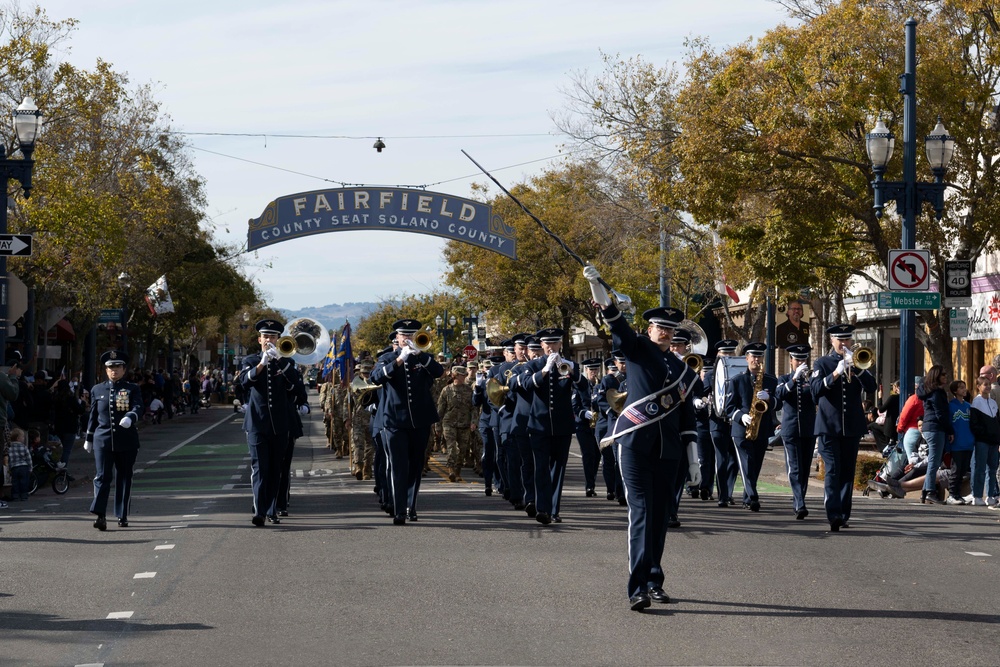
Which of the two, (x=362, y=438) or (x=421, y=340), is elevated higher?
(x=421, y=340)

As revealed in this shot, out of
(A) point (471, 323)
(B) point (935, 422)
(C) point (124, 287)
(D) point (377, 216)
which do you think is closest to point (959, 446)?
(B) point (935, 422)

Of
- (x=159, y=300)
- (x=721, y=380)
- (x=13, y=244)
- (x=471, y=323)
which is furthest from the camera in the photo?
(x=471, y=323)

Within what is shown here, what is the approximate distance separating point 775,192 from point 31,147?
491 inches

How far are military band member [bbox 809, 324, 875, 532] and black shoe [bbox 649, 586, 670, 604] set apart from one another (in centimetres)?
472

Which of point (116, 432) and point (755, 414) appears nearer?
point (116, 432)

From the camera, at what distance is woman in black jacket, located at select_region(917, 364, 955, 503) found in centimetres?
1742

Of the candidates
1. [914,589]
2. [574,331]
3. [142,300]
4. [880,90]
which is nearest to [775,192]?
[880,90]

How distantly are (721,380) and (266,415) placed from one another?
535 centimetres

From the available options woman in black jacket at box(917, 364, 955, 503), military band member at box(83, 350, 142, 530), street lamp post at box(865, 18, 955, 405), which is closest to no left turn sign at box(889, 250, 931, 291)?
street lamp post at box(865, 18, 955, 405)

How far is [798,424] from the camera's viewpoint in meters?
14.8

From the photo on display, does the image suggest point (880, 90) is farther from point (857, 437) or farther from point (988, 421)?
point (857, 437)

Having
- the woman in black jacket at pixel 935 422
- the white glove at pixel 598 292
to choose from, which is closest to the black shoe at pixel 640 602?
the white glove at pixel 598 292

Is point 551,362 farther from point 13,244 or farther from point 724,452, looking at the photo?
point 13,244

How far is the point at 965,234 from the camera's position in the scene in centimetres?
2428
